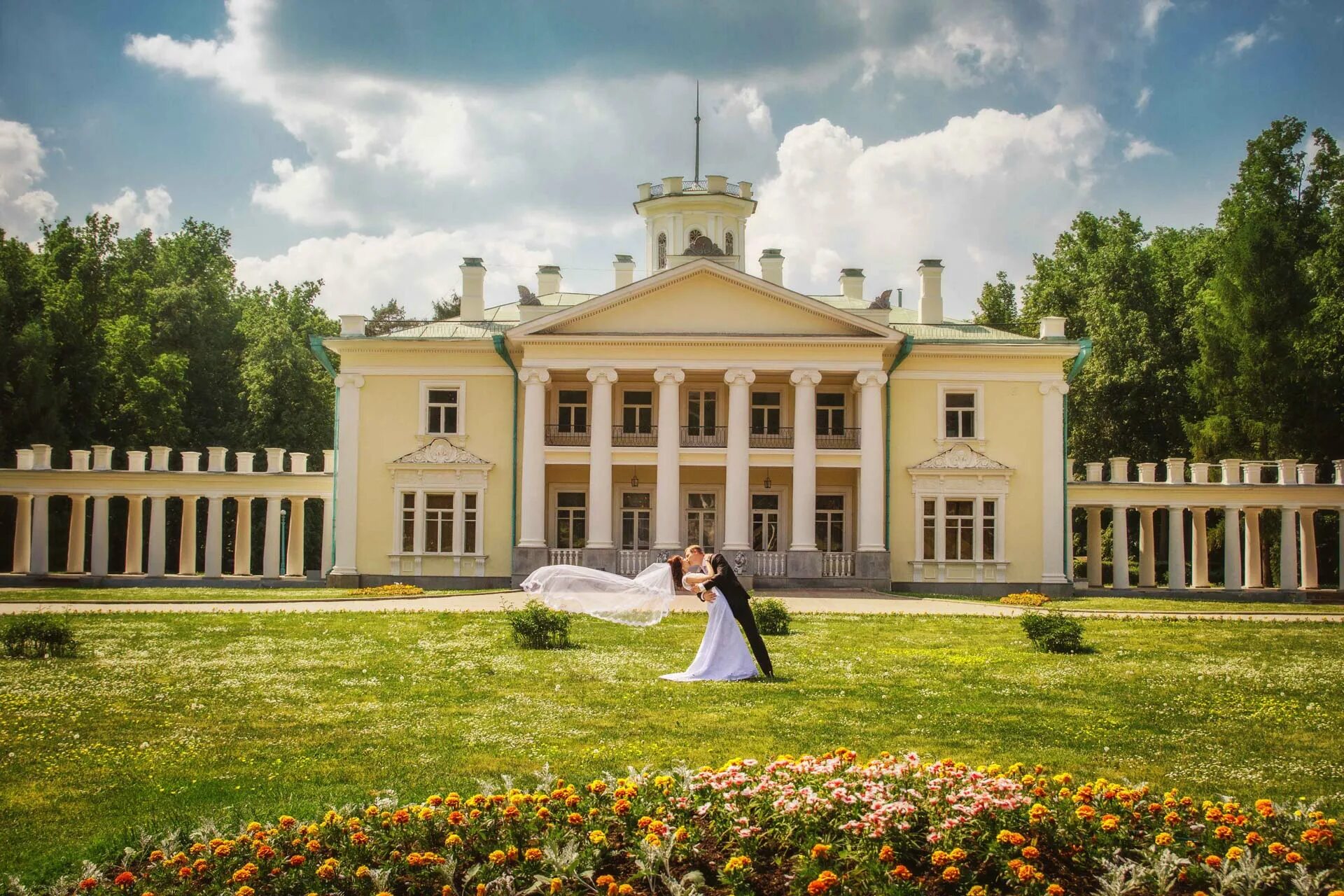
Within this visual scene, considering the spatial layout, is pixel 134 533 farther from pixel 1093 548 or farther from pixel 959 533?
pixel 1093 548

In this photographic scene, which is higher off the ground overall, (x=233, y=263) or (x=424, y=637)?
(x=233, y=263)

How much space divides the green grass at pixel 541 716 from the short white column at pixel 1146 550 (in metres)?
19.3

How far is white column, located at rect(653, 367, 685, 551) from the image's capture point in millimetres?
34531

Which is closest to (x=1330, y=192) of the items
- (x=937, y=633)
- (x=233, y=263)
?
(x=937, y=633)

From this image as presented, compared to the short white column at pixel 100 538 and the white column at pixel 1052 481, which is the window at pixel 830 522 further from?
the short white column at pixel 100 538

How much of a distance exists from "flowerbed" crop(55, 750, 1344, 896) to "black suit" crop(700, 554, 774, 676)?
22.2 ft

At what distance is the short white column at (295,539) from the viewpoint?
37.7 meters

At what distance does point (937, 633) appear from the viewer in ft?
68.6

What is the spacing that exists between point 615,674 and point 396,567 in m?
21.9

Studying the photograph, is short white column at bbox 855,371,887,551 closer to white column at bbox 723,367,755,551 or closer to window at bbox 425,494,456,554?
white column at bbox 723,367,755,551

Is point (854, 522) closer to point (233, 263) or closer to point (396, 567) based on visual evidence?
point (396, 567)

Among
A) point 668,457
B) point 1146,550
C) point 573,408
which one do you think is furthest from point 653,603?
point 1146,550

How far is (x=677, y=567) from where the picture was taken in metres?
15.7

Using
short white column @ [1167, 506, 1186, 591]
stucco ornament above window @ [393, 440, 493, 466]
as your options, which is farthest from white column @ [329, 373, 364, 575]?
short white column @ [1167, 506, 1186, 591]
